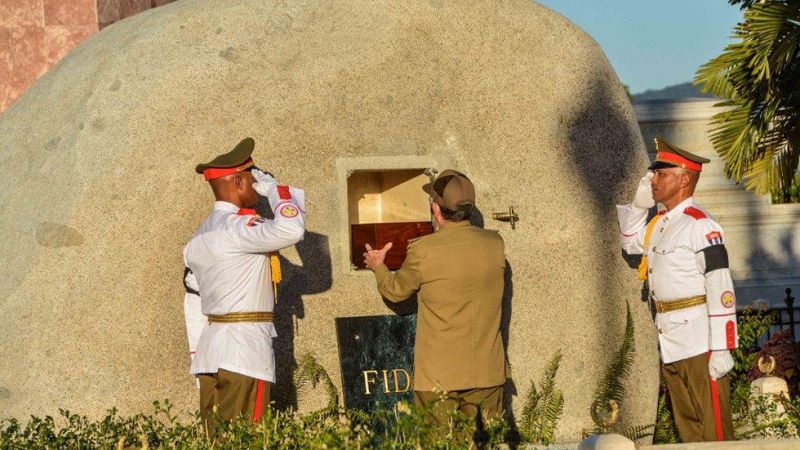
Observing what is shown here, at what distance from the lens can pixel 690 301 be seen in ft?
27.2

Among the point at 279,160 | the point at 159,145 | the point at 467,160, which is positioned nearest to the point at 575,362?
the point at 467,160

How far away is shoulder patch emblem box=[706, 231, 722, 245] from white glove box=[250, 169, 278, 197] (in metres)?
2.50

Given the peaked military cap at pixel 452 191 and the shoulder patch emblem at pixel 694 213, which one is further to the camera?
the shoulder patch emblem at pixel 694 213

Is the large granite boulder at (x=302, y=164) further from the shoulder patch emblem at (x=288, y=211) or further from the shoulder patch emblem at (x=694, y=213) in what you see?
the shoulder patch emblem at (x=288, y=211)

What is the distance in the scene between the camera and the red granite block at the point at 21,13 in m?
10.7

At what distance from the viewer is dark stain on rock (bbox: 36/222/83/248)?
322 inches

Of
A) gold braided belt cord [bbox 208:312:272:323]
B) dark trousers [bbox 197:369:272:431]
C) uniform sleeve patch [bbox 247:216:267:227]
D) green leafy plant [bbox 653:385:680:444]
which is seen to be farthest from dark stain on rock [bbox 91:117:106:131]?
green leafy plant [bbox 653:385:680:444]

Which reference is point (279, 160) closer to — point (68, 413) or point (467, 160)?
point (467, 160)

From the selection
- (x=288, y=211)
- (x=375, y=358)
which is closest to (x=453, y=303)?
(x=375, y=358)

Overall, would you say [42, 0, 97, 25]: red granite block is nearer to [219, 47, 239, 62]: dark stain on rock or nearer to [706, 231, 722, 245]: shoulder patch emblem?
[219, 47, 239, 62]: dark stain on rock

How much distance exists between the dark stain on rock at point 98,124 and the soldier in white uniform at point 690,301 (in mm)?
3274

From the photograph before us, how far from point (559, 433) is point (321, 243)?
1.88m

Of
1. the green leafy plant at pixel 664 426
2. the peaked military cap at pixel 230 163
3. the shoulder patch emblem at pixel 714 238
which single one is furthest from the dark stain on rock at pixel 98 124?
the green leafy plant at pixel 664 426

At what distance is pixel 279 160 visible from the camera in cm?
850
